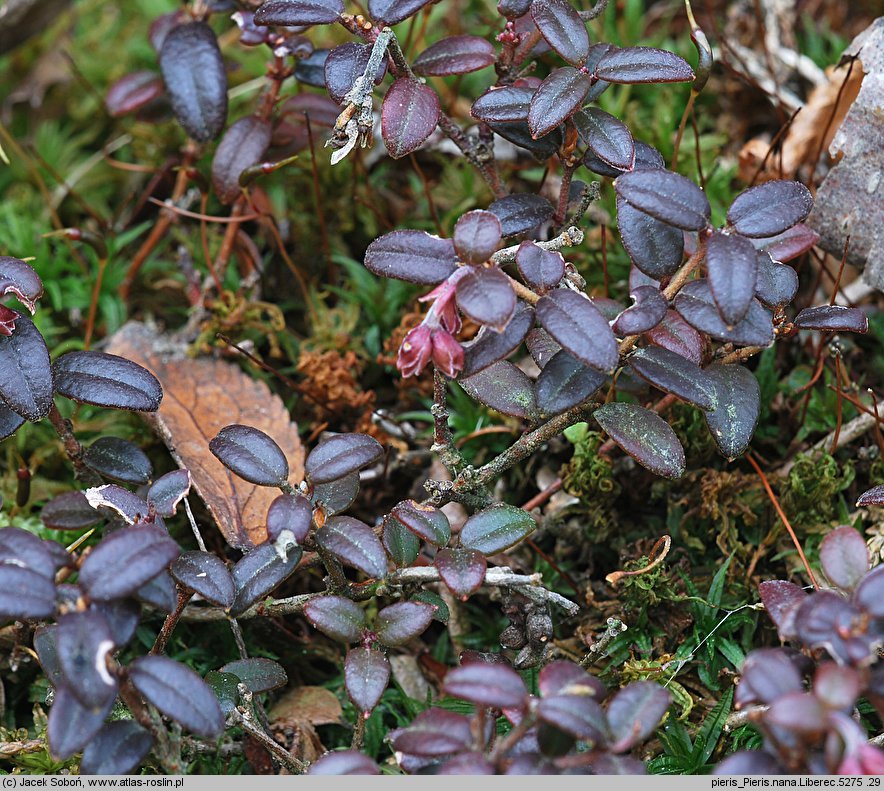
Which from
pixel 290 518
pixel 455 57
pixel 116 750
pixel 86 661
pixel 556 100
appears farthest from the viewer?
pixel 455 57

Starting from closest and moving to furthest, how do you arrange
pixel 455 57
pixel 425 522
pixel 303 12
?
pixel 425 522, pixel 303 12, pixel 455 57

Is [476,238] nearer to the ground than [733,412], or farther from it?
farther from it

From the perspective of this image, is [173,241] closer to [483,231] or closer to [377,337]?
[377,337]

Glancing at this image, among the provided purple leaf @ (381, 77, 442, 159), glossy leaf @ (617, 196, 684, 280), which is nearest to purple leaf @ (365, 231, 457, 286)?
purple leaf @ (381, 77, 442, 159)

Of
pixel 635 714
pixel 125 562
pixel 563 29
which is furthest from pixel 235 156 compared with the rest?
pixel 635 714

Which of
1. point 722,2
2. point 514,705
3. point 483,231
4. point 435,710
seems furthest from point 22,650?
point 722,2

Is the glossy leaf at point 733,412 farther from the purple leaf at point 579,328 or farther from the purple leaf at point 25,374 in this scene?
the purple leaf at point 25,374

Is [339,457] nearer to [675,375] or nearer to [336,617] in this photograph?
[336,617]
